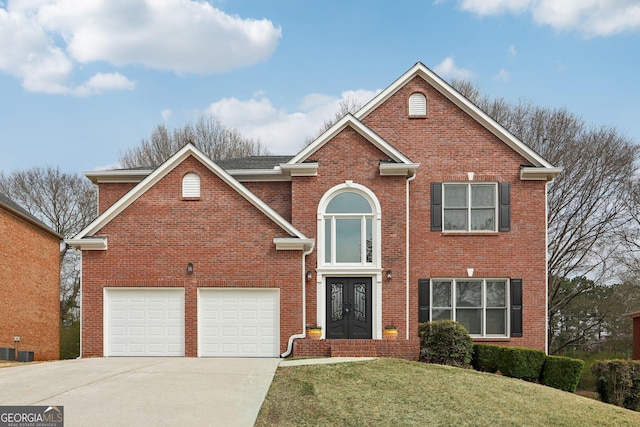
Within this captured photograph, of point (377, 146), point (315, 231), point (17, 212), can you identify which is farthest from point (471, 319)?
point (17, 212)

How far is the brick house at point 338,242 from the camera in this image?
20.1 m

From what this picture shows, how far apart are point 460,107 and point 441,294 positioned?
6238 millimetres

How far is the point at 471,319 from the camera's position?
72.4ft

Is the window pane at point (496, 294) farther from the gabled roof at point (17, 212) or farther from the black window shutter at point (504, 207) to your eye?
the gabled roof at point (17, 212)

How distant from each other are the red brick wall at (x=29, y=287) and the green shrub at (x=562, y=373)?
18.5 m

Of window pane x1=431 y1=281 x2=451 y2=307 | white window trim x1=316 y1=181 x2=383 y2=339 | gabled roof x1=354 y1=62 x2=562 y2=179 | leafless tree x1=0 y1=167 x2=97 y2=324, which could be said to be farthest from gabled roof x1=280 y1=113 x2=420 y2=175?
leafless tree x1=0 y1=167 x2=97 y2=324

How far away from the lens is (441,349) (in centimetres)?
1945

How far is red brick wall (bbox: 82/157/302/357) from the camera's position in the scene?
20094 millimetres

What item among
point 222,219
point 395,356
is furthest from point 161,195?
point 395,356

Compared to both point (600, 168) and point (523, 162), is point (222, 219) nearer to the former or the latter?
point (523, 162)

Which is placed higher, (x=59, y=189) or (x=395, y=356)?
(x=59, y=189)

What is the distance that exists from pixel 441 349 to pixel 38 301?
1792 centimetres

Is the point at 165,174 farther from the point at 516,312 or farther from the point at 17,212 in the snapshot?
the point at 516,312

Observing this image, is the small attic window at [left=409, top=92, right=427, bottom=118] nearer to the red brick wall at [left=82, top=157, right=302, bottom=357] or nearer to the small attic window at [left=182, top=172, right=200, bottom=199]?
the red brick wall at [left=82, top=157, right=302, bottom=357]
